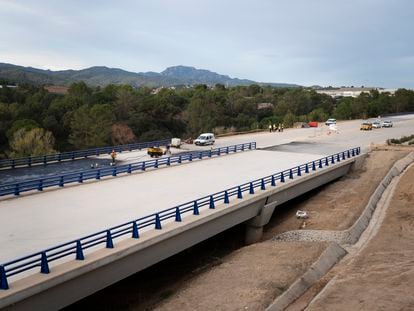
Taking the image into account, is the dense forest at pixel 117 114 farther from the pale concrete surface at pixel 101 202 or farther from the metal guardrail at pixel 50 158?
the pale concrete surface at pixel 101 202

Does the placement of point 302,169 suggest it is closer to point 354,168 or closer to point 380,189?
point 380,189

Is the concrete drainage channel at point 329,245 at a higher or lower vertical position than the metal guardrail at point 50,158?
lower

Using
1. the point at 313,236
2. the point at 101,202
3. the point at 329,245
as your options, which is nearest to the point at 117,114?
the point at 101,202

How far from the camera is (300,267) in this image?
17266 mm

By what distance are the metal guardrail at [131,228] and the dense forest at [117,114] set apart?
27270 millimetres

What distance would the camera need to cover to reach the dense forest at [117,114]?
58.3 meters

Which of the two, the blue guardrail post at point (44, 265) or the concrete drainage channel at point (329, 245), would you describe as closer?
the blue guardrail post at point (44, 265)

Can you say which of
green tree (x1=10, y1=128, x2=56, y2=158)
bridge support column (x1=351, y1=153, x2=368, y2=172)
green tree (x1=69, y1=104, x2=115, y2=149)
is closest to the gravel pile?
bridge support column (x1=351, y1=153, x2=368, y2=172)

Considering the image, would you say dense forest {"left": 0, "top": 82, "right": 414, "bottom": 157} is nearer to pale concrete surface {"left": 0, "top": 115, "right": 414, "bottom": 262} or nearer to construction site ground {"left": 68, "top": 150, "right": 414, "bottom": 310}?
pale concrete surface {"left": 0, "top": 115, "right": 414, "bottom": 262}

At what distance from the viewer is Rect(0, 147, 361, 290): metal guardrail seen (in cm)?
1233

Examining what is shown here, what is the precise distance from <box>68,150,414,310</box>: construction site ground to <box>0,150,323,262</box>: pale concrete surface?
2.75m

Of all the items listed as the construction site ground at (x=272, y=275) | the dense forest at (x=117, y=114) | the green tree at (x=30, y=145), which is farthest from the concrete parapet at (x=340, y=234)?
the dense forest at (x=117, y=114)

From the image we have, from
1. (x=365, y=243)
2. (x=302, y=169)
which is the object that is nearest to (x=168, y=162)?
(x=302, y=169)

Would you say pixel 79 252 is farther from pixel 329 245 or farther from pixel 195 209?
pixel 329 245
